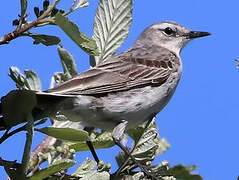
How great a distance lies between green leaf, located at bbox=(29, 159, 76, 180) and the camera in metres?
2.68

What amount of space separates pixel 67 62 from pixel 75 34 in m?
Answer: 0.85

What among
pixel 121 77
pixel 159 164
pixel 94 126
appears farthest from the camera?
pixel 121 77

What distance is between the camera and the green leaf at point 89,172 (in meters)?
2.89

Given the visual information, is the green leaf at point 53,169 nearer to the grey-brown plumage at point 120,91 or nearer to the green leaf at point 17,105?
the green leaf at point 17,105

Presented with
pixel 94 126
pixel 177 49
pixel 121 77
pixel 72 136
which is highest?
pixel 177 49

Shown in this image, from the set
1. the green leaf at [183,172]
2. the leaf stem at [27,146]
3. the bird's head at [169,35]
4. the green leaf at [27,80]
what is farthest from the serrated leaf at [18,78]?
the bird's head at [169,35]

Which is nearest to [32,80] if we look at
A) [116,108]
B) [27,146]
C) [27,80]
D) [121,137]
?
[27,80]

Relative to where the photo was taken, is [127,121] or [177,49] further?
[177,49]

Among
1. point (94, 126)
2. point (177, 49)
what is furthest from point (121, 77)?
point (177, 49)

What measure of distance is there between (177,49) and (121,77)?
2.06 m

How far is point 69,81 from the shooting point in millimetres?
4113

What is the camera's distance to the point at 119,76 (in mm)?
5367

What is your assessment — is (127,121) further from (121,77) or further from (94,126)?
(121,77)

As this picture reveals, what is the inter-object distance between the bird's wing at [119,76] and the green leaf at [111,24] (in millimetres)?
468
